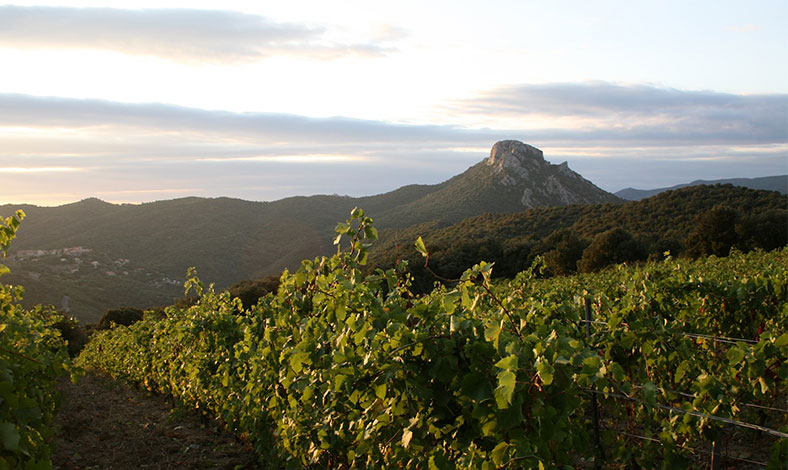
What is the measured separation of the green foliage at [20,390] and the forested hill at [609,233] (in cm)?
1556

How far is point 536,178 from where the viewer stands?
2621 inches

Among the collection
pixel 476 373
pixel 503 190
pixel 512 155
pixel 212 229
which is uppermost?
pixel 512 155

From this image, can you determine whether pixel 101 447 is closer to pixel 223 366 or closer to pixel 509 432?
pixel 223 366

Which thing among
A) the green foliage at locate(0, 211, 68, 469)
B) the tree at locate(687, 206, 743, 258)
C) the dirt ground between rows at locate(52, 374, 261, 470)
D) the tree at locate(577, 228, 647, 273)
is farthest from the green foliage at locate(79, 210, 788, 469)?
the tree at locate(687, 206, 743, 258)

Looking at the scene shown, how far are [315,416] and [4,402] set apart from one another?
153cm

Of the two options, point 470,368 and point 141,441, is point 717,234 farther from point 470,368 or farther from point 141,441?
point 470,368

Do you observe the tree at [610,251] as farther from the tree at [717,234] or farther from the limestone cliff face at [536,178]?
the limestone cliff face at [536,178]

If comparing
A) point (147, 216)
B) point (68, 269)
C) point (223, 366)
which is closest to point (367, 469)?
point (223, 366)

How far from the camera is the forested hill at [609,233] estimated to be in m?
26.6

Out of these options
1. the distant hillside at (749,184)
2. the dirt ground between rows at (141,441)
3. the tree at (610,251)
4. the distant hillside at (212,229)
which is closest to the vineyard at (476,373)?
the dirt ground between rows at (141,441)

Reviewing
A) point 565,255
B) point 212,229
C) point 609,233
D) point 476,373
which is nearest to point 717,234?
point 609,233

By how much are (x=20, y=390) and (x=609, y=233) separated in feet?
95.7

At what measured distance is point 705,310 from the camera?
17.1 ft

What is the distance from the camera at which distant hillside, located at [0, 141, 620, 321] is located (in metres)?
43.9
